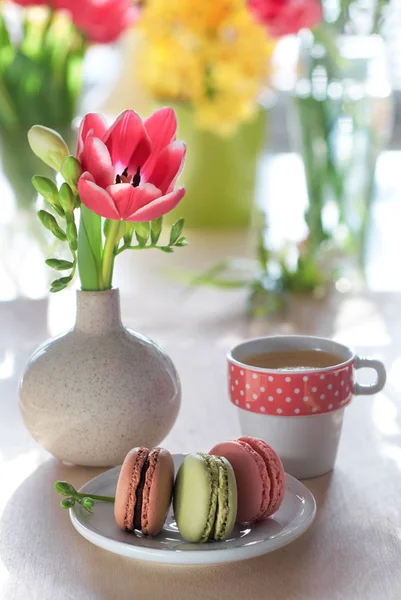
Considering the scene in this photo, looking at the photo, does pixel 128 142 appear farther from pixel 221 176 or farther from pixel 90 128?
pixel 221 176

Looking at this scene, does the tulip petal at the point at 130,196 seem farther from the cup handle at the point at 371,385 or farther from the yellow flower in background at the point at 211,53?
the yellow flower in background at the point at 211,53

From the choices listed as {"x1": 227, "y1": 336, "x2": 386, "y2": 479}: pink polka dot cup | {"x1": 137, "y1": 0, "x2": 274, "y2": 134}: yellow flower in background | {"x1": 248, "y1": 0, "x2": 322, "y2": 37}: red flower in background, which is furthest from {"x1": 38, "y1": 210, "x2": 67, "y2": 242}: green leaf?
{"x1": 137, "y1": 0, "x2": 274, "y2": 134}: yellow flower in background

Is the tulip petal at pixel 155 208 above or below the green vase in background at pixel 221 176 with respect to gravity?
above

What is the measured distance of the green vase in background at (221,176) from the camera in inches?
68.2

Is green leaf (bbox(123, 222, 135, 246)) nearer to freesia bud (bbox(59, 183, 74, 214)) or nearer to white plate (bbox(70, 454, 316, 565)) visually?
freesia bud (bbox(59, 183, 74, 214))

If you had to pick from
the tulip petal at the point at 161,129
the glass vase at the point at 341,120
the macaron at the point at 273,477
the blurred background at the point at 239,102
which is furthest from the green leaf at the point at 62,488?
the glass vase at the point at 341,120

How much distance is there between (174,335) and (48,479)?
393 millimetres

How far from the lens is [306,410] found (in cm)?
63

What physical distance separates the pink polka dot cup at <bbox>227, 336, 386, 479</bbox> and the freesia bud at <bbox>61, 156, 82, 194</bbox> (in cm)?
17

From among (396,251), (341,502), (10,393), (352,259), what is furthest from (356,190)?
(341,502)

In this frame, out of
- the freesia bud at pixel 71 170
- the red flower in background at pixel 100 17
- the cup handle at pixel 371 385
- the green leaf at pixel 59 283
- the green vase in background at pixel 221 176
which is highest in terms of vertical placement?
the red flower in background at pixel 100 17

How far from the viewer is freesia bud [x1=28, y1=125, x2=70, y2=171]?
1.97 ft

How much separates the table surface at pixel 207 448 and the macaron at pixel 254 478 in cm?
3

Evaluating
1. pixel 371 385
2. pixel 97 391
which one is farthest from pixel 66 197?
pixel 371 385
